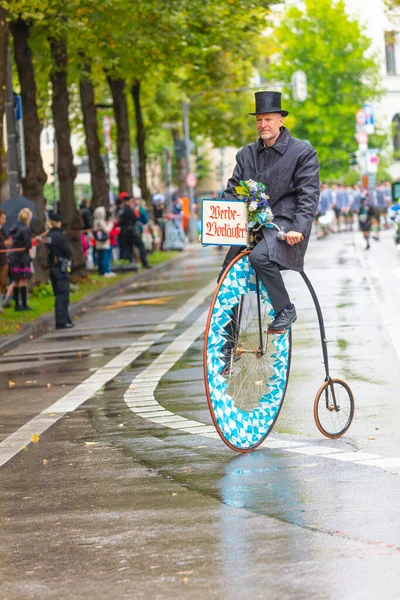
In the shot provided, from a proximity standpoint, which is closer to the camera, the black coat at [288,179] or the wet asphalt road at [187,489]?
the wet asphalt road at [187,489]

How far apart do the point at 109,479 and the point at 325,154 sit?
81120mm

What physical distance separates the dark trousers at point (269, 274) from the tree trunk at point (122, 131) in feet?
108

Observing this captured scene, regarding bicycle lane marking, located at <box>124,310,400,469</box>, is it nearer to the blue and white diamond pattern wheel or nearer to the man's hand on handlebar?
the blue and white diamond pattern wheel

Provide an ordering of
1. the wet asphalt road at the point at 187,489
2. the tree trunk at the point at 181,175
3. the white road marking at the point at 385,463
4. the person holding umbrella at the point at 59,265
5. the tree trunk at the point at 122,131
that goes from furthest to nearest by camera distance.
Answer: the tree trunk at the point at 181,175 → the tree trunk at the point at 122,131 → the person holding umbrella at the point at 59,265 → the white road marking at the point at 385,463 → the wet asphalt road at the point at 187,489

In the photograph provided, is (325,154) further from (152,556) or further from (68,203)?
(152,556)

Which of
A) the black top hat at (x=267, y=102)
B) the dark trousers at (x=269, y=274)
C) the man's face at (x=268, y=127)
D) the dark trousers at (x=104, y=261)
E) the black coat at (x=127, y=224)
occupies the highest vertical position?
the black top hat at (x=267, y=102)

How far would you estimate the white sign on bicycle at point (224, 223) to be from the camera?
9.09 m

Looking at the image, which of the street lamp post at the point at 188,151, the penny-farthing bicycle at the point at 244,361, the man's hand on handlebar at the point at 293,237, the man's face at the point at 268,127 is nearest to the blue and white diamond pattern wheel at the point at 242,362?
the penny-farthing bicycle at the point at 244,361

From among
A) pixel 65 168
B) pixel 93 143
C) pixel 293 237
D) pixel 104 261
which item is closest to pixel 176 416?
pixel 293 237

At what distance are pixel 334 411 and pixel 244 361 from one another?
2.73ft

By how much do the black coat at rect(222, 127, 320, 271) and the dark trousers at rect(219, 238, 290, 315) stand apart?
0.45ft

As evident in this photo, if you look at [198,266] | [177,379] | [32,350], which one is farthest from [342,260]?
[177,379]

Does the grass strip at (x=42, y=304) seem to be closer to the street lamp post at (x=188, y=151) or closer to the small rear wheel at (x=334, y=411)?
the small rear wheel at (x=334, y=411)

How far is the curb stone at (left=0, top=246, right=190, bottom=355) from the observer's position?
19.9 m
